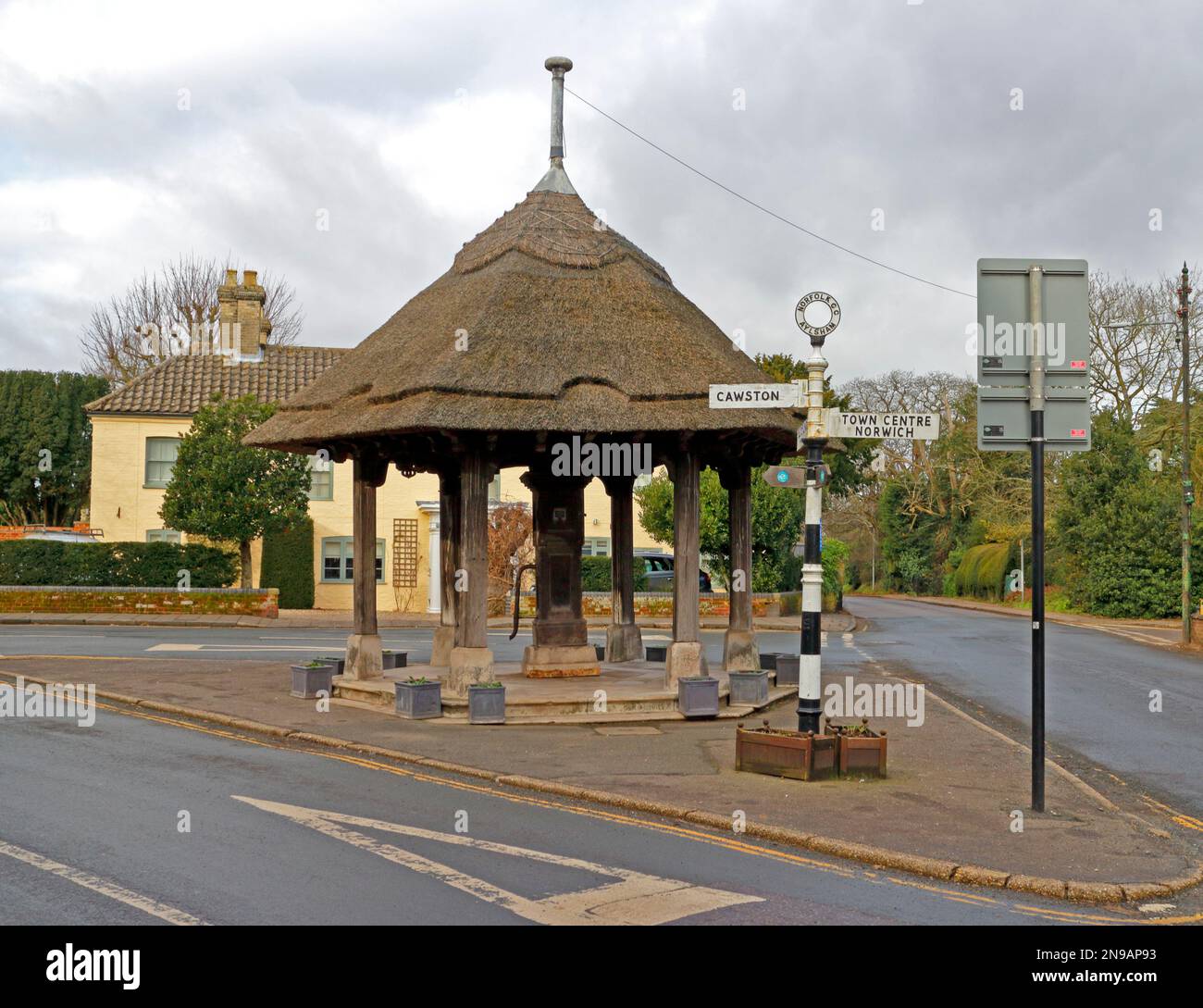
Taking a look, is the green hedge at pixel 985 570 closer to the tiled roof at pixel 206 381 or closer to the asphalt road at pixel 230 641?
the asphalt road at pixel 230 641

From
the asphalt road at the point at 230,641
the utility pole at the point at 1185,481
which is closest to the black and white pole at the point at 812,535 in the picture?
the asphalt road at the point at 230,641

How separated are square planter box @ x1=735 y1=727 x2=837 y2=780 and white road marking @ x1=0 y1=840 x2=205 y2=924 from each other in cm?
600

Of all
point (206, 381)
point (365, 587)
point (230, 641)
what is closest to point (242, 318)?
point (206, 381)

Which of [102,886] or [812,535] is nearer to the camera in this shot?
[102,886]

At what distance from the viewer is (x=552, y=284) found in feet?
54.6

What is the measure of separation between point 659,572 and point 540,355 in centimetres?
2644

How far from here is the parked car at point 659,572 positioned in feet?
133

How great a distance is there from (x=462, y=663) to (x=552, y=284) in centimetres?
550

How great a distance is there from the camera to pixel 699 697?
591 inches

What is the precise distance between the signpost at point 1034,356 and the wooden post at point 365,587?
9783 mm

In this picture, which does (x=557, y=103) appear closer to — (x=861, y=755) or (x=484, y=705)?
(x=484, y=705)

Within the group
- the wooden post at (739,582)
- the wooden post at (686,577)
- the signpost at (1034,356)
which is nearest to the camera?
the signpost at (1034,356)
